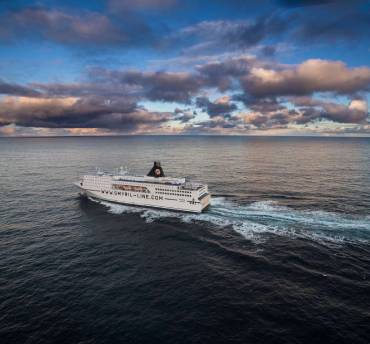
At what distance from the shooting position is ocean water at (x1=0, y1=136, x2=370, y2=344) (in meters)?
35.5

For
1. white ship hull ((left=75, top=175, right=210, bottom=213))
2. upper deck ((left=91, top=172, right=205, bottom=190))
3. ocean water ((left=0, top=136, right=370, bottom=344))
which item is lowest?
ocean water ((left=0, top=136, right=370, bottom=344))

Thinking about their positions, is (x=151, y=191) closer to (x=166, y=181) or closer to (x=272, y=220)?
(x=166, y=181)

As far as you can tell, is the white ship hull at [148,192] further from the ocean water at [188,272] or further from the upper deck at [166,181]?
the ocean water at [188,272]

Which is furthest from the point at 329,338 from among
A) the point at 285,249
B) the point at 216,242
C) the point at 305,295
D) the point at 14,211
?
the point at 14,211

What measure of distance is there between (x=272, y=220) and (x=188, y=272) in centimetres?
3250

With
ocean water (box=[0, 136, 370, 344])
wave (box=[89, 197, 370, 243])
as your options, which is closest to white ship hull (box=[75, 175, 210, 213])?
wave (box=[89, 197, 370, 243])

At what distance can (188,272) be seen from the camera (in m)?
49.1

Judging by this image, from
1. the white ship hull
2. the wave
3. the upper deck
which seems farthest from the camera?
the upper deck

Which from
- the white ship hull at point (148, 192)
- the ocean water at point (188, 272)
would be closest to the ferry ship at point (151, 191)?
the white ship hull at point (148, 192)

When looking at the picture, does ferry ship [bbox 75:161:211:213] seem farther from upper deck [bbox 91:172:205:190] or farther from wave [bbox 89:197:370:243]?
wave [bbox 89:197:370:243]

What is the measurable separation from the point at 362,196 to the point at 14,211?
4574 inches

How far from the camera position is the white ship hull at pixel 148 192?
82375 mm

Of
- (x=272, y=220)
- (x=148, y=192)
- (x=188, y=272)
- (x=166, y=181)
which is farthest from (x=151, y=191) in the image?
(x=188, y=272)

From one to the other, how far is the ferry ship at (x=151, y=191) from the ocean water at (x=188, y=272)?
4.14 m
